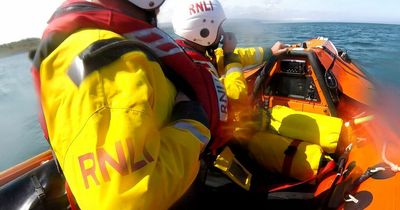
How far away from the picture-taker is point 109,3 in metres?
0.93

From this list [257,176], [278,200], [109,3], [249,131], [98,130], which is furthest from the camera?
[249,131]

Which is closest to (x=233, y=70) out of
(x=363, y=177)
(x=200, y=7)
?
(x=200, y=7)

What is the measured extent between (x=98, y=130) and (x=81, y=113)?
0.16 ft

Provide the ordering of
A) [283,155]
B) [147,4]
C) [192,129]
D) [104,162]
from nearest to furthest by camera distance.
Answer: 1. [104,162]
2. [192,129]
3. [147,4]
4. [283,155]

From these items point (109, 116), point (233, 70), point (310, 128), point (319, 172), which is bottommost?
point (319, 172)

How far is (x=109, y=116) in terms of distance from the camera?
68cm

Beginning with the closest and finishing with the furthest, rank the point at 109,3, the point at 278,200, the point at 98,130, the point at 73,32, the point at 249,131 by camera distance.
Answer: the point at 98,130
the point at 73,32
the point at 109,3
the point at 278,200
the point at 249,131

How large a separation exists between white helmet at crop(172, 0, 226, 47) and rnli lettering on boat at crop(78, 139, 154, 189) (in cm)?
174

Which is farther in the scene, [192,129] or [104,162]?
[192,129]

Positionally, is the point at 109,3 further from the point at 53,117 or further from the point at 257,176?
the point at 257,176

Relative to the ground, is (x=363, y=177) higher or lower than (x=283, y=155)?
higher

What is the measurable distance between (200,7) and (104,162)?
6.01 ft

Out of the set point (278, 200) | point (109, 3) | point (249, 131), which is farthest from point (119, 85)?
point (249, 131)

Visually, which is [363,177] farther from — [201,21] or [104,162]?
[201,21]
